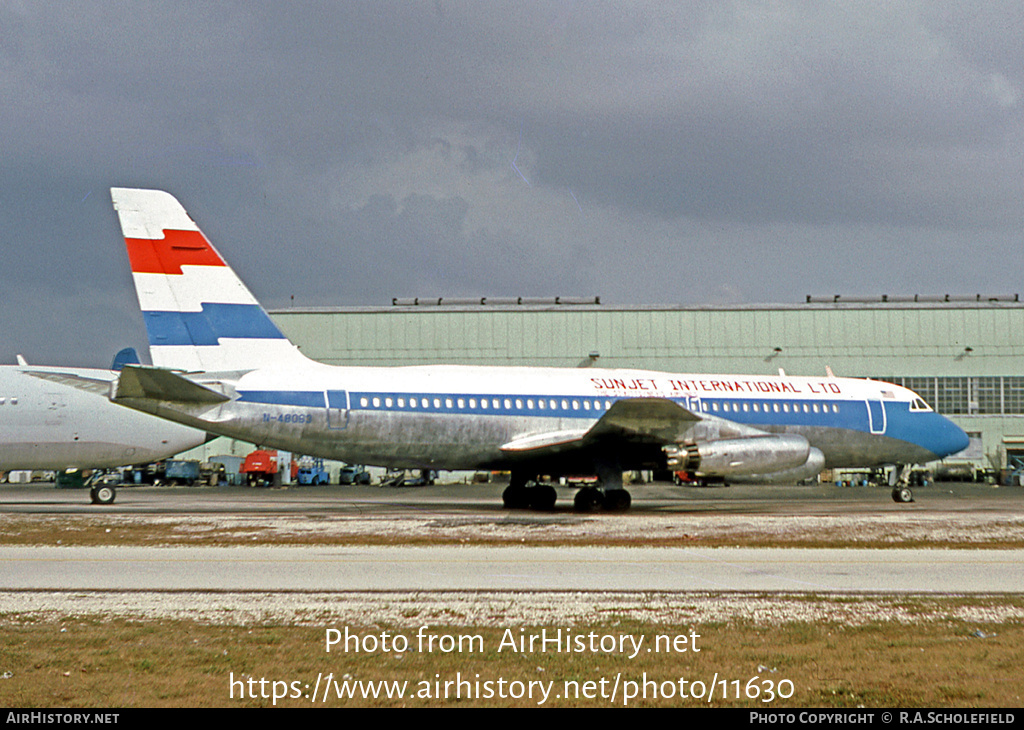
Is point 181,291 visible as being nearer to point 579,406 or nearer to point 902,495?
point 579,406

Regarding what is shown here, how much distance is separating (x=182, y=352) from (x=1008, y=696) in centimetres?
2162

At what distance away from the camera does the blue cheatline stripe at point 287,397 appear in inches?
950

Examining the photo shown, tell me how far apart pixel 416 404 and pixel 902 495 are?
1730 cm

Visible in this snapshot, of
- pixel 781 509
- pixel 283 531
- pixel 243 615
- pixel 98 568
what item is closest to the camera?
pixel 243 615

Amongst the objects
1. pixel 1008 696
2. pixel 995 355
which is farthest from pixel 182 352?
pixel 995 355

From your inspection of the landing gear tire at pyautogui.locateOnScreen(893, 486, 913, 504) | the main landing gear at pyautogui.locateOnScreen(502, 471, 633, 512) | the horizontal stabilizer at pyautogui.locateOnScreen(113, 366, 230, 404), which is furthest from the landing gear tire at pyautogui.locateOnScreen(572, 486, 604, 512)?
the landing gear tire at pyautogui.locateOnScreen(893, 486, 913, 504)

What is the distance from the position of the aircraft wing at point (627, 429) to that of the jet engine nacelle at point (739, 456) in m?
0.62

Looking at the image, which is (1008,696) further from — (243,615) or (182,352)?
(182,352)

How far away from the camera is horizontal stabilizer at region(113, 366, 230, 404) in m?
22.2

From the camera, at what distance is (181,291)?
24.5m

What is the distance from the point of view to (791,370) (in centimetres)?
5631

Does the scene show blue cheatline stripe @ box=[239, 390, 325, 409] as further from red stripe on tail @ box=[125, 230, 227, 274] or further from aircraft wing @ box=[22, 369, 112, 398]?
red stripe on tail @ box=[125, 230, 227, 274]

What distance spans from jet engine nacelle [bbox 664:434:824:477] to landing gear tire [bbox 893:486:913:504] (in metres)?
6.76

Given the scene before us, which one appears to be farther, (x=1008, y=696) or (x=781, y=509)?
(x=781, y=509)
